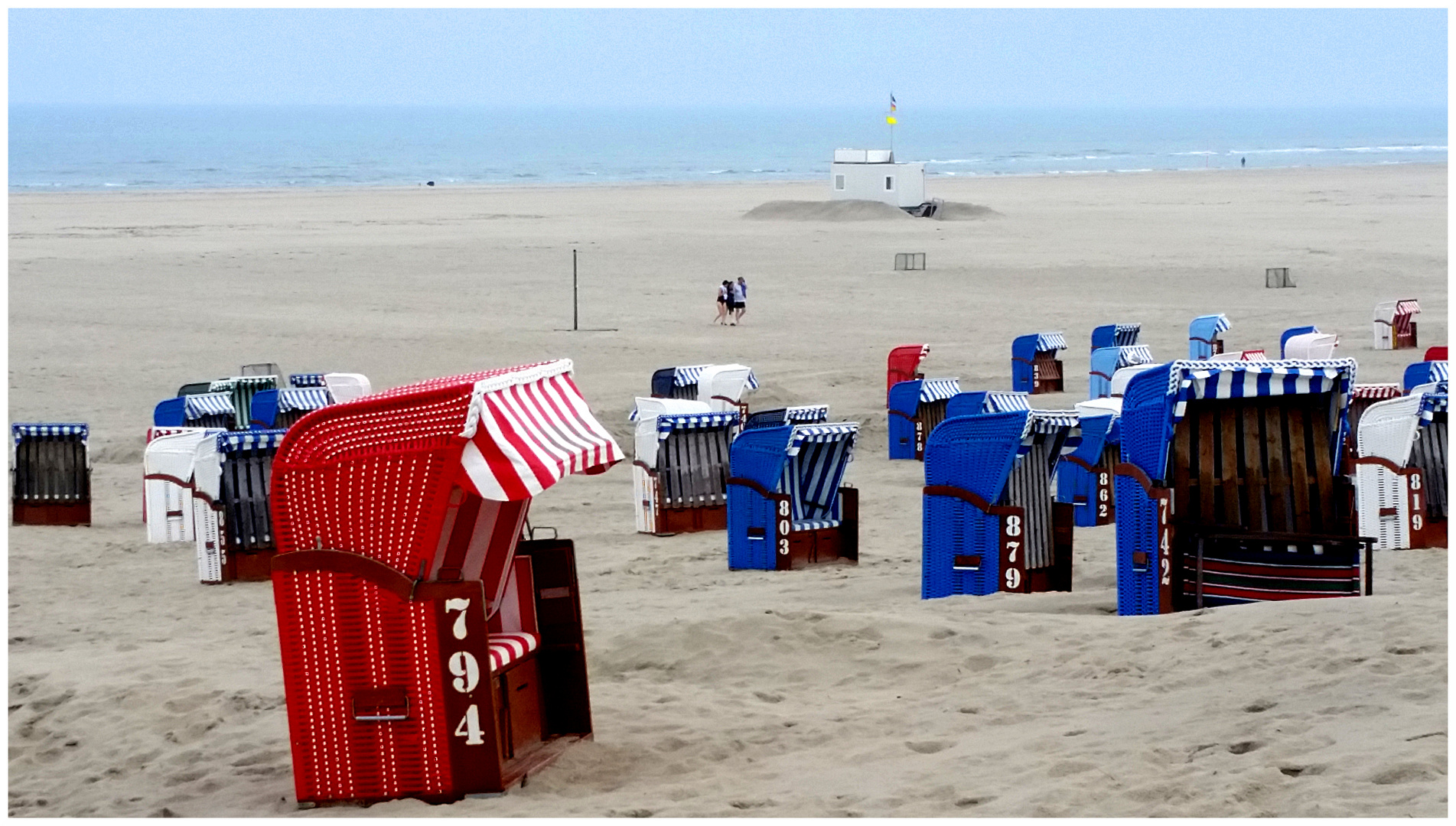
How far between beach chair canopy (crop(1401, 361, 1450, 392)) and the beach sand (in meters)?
3.30

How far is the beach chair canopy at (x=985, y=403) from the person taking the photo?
14609mm

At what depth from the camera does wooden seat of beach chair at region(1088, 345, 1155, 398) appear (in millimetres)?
19531

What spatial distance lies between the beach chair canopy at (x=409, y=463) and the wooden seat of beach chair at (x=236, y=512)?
18.3 ft

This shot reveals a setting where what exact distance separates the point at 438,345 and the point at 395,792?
2060 centimetres

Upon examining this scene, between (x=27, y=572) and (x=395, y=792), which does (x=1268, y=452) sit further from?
(x=27, y=572)

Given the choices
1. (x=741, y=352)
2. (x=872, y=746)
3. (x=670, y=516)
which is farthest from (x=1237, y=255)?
(x=872, y=746)

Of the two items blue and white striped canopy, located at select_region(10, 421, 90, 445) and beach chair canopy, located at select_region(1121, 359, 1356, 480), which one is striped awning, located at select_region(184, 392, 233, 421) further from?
beach chair canopy, located at select_region(1121, 359, 1356, 480)

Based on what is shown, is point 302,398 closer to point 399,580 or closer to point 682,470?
point 682,470

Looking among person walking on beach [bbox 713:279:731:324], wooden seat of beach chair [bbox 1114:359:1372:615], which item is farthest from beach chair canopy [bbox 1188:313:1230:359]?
wooden seat of beach chair [bbox 1114:359:1372:615]

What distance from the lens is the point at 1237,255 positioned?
4191 cm

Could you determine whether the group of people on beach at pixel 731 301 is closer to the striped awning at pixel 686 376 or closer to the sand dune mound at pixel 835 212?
the striped awning at pixel 686 376

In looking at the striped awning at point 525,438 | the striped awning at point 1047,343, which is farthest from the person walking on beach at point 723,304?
the striped awning at point 525,438

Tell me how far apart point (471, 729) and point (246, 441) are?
6159 mm

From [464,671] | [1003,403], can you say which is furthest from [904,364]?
[464,671]
